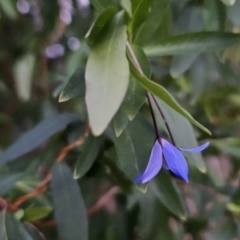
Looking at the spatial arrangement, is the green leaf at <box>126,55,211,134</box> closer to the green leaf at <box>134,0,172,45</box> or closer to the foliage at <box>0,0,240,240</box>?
the foliage at <box>0,0,240,240</box>

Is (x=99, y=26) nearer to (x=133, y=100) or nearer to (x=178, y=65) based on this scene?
(x=133, y=100)

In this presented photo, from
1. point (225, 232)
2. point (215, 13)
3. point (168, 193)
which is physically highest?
point (215, 13)

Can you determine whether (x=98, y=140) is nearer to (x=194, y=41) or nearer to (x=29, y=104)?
(x=194, y=41)

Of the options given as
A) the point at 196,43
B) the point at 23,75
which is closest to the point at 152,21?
the point at 196,43

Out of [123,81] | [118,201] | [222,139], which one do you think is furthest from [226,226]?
→ [123,81]

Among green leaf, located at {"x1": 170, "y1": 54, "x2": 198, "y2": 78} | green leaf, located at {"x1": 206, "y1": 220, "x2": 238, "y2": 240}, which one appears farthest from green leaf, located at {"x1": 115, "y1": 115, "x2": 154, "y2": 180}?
green leaf, located at {"x1": 206, "y1": 220, "x2": 238, "y2": 240}

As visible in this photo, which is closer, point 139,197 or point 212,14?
point 212,14

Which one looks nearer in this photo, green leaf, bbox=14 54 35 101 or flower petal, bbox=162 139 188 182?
flower petal, bbox=162 139 188 182
